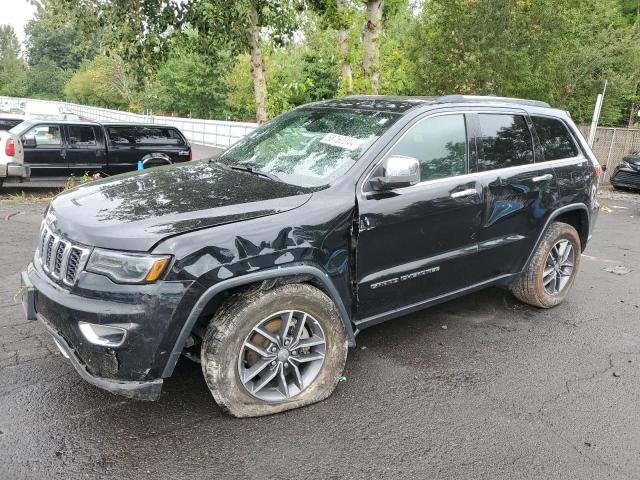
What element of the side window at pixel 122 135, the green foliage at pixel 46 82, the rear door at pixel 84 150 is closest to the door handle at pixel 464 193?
the rear door at pixel 84 150

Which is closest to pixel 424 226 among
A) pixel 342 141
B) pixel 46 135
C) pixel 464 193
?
pixel 464 193

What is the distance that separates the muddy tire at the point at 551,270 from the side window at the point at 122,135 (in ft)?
31.1

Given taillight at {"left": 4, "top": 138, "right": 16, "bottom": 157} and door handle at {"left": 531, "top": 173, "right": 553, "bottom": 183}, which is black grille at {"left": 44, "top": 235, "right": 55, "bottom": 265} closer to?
door handle at {"left": 531, "top": 173, "right": 553, "bottom": 183}

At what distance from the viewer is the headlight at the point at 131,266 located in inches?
106

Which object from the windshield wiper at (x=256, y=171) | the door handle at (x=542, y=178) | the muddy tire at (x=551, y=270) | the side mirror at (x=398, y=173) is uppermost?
the side mirror at (x=398, y=173)

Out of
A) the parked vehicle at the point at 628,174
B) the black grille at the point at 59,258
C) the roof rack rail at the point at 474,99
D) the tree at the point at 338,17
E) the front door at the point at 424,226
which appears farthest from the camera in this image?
the parked vehicle at the point at 628,174

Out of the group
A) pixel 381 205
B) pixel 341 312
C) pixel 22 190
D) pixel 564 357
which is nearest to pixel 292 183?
pixel 381 205

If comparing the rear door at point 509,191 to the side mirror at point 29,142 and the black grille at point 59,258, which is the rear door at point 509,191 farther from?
the side mirror at point 29,142

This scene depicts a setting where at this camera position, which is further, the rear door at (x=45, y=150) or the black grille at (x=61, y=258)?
the rear door at (x=45, y=150)

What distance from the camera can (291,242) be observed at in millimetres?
3066

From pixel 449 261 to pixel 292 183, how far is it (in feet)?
4.40

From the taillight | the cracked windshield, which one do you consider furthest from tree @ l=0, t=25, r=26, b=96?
the cracked windshield

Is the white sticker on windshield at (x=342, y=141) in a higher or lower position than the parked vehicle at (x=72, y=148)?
higher

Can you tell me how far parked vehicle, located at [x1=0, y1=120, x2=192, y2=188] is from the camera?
10562 millimetres
